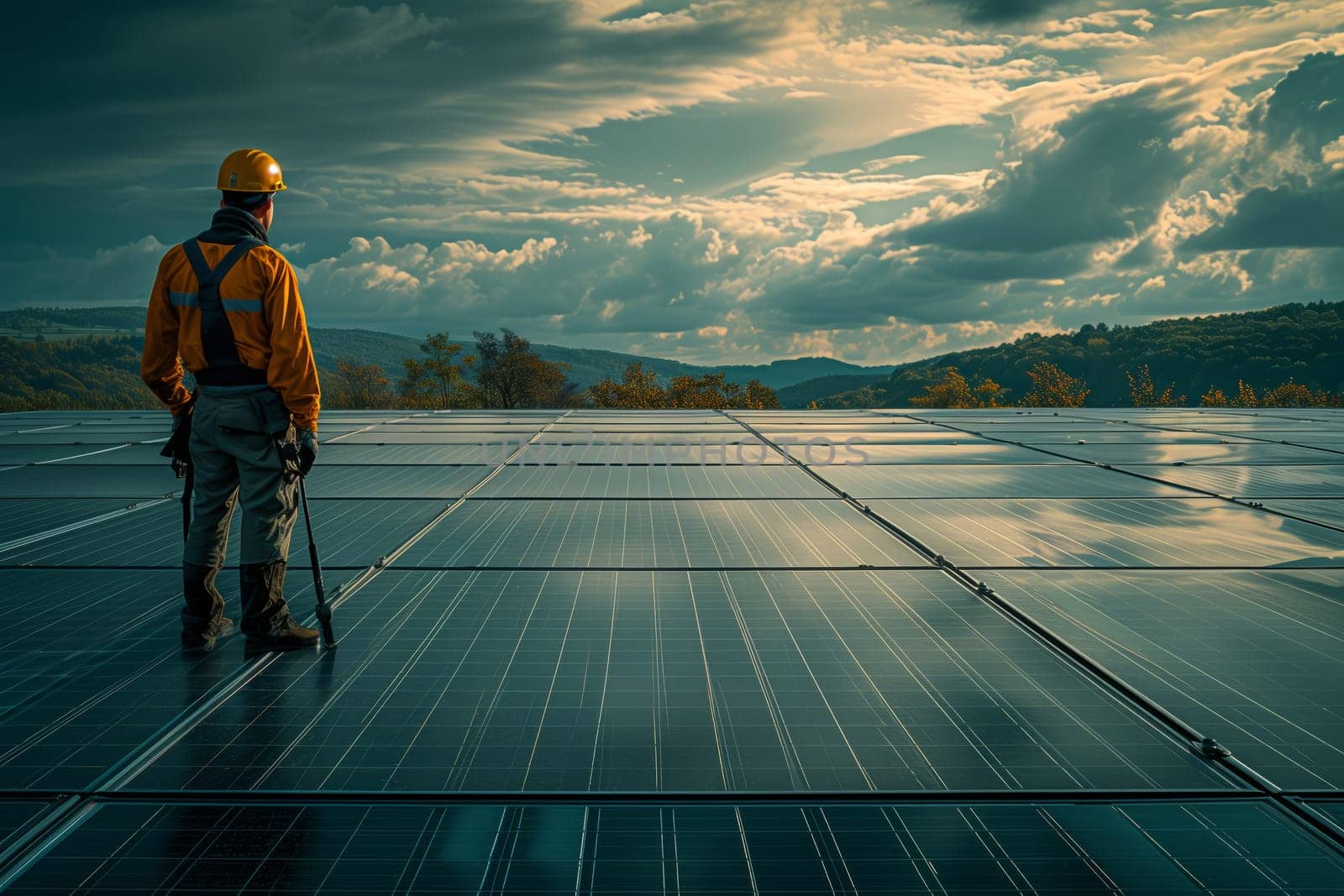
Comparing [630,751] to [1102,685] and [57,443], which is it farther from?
[57,443]

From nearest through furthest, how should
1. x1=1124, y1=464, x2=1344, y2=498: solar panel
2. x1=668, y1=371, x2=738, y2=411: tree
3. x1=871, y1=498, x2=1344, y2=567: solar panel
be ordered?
x1=871, y1=498, x2=1344, y2=567: solar panel < x1=1124, y1=464, x2=1344, y2=498: solar panel < x1=668, y1=371, x2=738, y2=411: tree

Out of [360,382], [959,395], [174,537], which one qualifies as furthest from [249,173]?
[360,382]

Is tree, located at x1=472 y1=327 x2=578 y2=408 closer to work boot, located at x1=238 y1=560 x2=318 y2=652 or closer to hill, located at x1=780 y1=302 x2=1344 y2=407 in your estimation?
hill, located at x1=780 y1=302 x2=1344 y2=407

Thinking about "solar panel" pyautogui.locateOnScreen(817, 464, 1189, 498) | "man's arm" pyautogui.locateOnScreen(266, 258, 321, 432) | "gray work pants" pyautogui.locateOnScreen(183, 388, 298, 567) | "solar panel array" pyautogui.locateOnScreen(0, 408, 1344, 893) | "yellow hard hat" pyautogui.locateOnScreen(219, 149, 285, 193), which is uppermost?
"yellow hard hat" pyautogui.locateOnScreen(219, 149, 285, 193)

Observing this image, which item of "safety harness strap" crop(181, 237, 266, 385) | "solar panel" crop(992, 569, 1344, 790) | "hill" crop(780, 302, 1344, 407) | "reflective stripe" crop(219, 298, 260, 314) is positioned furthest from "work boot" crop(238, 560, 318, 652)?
"hill" crop(780, 302, 1344, 407)

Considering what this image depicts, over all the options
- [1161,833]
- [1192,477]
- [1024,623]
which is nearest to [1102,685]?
[1024,623]

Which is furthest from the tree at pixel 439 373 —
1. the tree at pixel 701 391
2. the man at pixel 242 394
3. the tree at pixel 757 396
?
the man at pixel 242 394

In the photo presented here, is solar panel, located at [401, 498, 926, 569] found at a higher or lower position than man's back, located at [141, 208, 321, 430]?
lower
